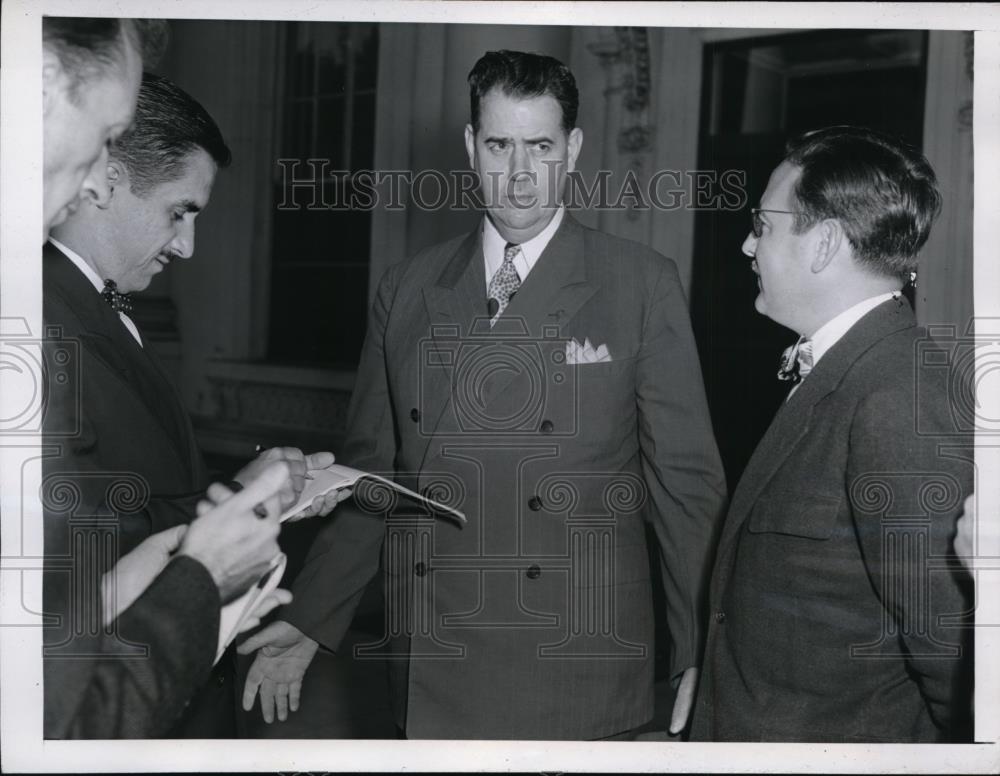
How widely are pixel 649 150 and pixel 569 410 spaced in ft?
1.75

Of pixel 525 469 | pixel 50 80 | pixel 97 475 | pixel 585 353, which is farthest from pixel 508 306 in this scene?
pixel 50 80

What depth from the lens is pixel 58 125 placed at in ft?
5.68

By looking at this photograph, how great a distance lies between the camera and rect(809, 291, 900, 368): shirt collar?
5.53 ft

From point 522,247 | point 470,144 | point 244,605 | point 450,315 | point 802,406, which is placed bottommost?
point 244,605

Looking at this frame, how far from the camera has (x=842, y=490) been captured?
1.63 meters

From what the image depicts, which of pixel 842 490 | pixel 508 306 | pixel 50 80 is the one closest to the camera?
pixel 842 490

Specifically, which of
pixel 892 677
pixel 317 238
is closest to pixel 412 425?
pixel 317 238

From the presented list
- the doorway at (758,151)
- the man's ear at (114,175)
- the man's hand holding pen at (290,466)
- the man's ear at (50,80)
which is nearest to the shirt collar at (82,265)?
the man's ear at (114,175)

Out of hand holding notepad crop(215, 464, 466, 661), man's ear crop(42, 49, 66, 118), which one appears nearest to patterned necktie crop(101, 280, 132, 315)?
man's ear crop(42, 49, 66, 118)

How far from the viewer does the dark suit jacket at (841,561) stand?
163cm

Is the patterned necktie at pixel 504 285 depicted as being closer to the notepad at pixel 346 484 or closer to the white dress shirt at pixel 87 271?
the notepad at pixel 346 484

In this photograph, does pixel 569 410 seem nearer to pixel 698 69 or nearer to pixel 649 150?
pixel 649 150

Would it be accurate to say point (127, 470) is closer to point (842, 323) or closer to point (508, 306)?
point (508, 306)

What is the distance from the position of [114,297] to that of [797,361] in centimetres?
124
